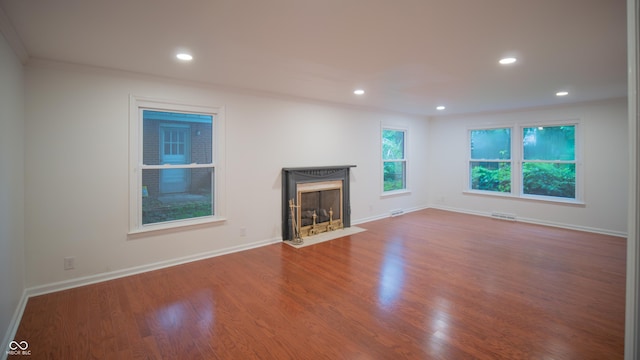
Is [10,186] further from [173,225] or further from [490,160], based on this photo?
[490,160]

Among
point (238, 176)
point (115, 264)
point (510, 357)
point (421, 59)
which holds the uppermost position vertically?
point (421, 59)

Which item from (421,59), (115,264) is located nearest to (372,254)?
(421,59)

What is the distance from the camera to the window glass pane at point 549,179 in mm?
5848

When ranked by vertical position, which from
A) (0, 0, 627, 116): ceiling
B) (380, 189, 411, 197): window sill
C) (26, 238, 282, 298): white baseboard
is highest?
(0, 0, 627, 116): ceiling

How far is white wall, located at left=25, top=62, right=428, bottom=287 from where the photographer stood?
9.95 ft

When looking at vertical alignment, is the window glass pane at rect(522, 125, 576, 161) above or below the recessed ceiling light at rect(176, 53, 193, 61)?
below

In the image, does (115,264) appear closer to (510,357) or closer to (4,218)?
(4,218)

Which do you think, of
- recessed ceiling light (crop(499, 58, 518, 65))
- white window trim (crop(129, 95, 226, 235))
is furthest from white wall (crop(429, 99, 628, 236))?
white window trim (crop(129, 95, 226, 235))

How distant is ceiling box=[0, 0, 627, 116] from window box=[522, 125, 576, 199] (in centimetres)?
190

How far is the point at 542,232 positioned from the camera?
213 inches

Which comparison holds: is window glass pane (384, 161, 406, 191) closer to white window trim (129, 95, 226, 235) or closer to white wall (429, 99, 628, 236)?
white wall (429, 99, 628, 236)

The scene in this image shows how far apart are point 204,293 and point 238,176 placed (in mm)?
1792

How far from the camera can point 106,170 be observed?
3.37 meters

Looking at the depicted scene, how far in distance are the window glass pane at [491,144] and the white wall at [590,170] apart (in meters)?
0.20
